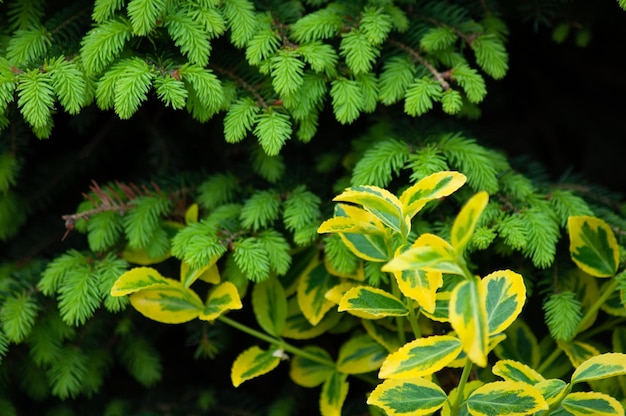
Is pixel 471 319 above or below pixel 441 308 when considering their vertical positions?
above

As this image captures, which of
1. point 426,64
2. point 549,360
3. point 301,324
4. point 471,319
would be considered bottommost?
point 549,360

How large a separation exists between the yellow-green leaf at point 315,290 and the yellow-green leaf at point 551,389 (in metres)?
0.37

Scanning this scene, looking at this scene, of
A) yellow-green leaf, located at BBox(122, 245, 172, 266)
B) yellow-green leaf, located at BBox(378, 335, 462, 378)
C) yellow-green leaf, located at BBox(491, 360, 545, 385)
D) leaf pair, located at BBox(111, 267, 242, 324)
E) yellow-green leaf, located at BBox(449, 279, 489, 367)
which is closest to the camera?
yellow-green leaf, located at BBox(449, 279, 489, 367)

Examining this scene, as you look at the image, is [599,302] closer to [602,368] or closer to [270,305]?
[602,368]

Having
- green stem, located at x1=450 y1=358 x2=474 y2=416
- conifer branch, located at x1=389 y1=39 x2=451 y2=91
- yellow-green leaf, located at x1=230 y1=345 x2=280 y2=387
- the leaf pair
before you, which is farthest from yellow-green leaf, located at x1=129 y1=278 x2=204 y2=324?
conifer branch, located at x1=389 y1=39 x2=451 y2=91

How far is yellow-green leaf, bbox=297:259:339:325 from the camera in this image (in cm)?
113

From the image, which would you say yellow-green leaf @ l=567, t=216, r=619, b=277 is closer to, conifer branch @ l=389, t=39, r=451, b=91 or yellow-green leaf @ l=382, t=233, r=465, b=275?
conifer branch @ l=389, t=39, r=451, b=91

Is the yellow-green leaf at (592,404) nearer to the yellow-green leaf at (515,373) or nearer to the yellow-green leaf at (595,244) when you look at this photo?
the yellow-green leaf at (515,373)

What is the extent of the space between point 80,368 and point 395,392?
0.62m

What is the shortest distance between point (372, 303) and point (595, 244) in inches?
15.8

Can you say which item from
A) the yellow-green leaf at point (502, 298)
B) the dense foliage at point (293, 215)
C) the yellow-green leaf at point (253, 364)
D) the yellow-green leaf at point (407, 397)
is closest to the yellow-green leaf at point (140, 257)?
the dense foliage at point (293, 215)

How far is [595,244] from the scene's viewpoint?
1.05 meters

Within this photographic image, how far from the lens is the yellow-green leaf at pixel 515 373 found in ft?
3.10

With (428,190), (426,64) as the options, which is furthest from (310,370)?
(426,64)
